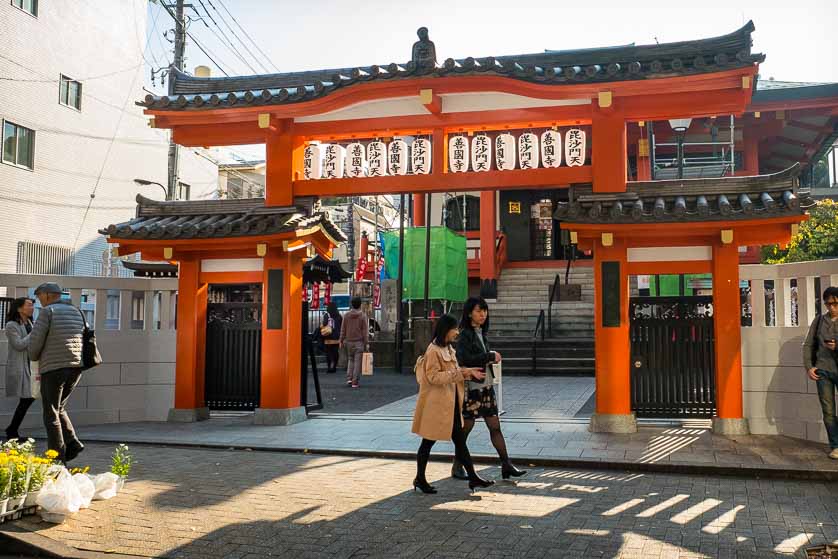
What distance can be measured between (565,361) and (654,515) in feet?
41.9

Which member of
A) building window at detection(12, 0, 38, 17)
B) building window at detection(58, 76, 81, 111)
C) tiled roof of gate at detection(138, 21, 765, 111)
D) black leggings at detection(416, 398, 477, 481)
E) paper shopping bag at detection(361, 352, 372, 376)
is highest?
building window at detection(12, 0, 38, 17)

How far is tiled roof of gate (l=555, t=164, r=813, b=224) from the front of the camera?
946 centimetres

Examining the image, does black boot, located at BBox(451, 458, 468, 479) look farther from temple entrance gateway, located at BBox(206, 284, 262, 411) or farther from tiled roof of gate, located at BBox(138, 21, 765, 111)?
tiled roof of gate, located at BBox(138, 21, 765, 111)

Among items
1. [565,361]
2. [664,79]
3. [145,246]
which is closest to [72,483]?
[145,246]

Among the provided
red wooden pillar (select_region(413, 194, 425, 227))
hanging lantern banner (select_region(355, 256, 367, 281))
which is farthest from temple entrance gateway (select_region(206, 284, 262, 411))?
Result: red wooden pillar (select_region(413, 194, 425, 227))

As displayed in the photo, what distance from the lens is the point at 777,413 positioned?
9891 millimetres

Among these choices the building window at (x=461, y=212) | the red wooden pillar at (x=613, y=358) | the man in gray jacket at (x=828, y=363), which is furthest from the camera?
the building window at (x=461, y=212)

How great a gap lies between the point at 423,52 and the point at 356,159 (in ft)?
6.47

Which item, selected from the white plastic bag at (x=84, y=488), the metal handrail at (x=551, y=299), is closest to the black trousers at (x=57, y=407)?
the white plastic bag at (x=84, y=488)

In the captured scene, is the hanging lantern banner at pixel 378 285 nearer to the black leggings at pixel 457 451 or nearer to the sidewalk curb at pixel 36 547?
the black leggings at pixel 457 451

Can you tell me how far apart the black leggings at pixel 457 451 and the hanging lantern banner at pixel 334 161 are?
221 inches

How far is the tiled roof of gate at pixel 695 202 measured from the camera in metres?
9.46

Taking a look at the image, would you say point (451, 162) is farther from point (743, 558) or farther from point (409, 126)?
point (743, 558)

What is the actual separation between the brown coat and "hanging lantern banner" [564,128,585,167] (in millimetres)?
5052
